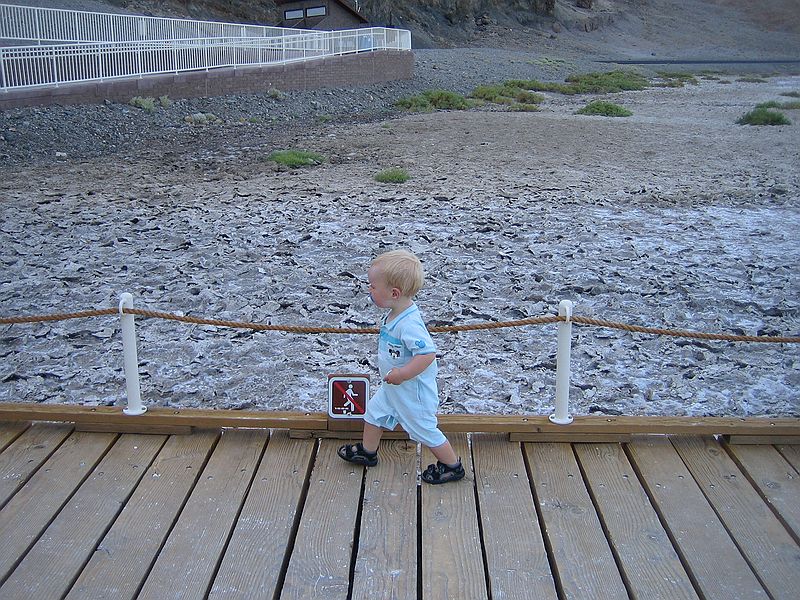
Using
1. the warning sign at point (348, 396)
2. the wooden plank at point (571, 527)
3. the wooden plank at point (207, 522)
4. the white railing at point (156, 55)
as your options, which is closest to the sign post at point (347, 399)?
the warning sign at point (348, 396)

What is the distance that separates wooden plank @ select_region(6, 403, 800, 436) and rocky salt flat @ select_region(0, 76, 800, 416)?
137 cm

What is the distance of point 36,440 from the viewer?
4.23 m

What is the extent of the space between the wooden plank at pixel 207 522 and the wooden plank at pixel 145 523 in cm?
5

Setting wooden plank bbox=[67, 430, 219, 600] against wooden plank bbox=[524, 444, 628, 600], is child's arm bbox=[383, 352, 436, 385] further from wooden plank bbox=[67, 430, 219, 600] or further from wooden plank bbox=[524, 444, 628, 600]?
wooden plank bbox=[67, 430, 219, 600]

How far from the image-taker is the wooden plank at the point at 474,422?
13.9 feet

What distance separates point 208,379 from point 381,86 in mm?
22230

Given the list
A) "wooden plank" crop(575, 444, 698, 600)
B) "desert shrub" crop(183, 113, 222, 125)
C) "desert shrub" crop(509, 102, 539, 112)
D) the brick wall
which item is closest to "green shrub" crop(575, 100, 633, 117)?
"desert shrub" crop(509, 102, 539, 112)

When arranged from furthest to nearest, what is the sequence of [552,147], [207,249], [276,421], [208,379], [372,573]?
A: [552,147] < [207,249] < [208,379] < [276,421] < [372,573]

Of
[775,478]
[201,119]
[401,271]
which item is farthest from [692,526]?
[201,119]

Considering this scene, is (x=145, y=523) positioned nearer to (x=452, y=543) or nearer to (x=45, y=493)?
(x=45, y=493)

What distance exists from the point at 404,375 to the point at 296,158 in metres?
10.3

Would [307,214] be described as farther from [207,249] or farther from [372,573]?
[372,573]

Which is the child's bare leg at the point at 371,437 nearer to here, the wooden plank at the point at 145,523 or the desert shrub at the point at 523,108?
the wooden plank at the point at 145,523

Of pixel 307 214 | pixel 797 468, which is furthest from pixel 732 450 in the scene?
pixel 307 214
